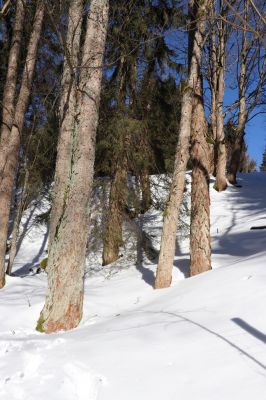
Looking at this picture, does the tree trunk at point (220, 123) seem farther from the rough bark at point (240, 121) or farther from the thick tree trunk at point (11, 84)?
the thick tree trunk at point (11, 84)

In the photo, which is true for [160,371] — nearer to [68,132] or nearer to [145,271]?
[68,132]

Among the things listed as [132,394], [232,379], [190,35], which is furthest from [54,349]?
[190,35]

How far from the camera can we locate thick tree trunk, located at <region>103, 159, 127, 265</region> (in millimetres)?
8992

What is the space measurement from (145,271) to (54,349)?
4264 mm

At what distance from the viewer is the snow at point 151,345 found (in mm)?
2658

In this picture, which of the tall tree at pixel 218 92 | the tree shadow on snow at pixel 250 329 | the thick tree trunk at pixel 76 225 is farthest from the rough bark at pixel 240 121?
the tree shadow on snow at pixel 250 329

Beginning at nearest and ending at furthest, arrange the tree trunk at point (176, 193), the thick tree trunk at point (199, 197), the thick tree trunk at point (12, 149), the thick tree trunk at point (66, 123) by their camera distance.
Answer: the thick tree trunk at point (66, 123), the tree trunk at point (176, 193), the thick tree trunk at point (199, 197), the thick tree trunk at point (12, 149)

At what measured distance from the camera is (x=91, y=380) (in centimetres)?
283

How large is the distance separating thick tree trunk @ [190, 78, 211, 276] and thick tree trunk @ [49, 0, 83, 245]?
86.9 inches

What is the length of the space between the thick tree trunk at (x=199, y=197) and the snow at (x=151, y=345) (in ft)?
1.66

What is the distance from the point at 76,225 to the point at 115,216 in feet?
13.8

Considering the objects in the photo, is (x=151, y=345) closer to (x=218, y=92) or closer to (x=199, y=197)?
(x=199, y=197)

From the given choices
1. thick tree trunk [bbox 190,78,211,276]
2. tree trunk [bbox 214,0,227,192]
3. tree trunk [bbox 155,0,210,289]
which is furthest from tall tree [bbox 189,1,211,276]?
tree trunk [bbox 214,0,227,192]

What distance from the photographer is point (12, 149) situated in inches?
304
